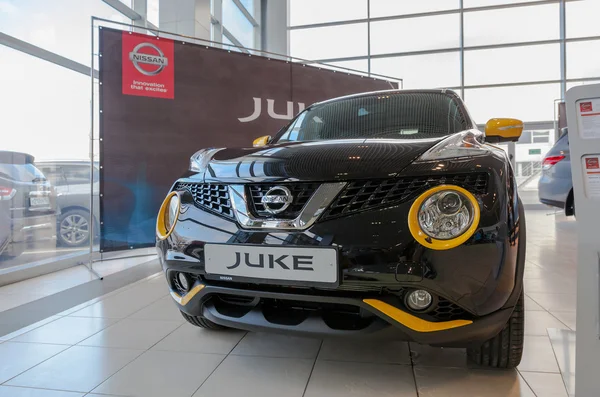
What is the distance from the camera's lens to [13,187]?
312 centimetres

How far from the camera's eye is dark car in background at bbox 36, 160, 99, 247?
369 centimetres

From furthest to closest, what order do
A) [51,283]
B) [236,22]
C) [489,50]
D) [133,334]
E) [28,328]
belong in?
1. [489,50]
2. [236,22]
3. [51,283]
4. [28,328]
5. [133,334]

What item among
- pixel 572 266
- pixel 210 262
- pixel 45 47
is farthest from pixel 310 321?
pixel 45 47

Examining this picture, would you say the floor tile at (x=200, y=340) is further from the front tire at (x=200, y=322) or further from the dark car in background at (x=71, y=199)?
the dark car in background at (x=71, y=199)

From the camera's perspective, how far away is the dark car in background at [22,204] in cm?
304

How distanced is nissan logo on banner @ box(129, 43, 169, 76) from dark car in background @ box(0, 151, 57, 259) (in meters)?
1.10

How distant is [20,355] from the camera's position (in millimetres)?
1742

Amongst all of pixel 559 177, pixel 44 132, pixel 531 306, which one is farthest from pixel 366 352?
pixel 559 177

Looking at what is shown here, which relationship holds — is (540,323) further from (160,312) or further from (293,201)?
(160,312)

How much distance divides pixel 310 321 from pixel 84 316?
157 centimetres

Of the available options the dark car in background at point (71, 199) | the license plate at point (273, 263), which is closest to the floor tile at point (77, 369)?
the license plate at point (273, 263)

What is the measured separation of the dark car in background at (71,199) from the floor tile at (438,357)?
126 inches

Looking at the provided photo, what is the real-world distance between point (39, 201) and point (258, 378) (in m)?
2.81

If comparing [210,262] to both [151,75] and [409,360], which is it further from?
[151,75]
